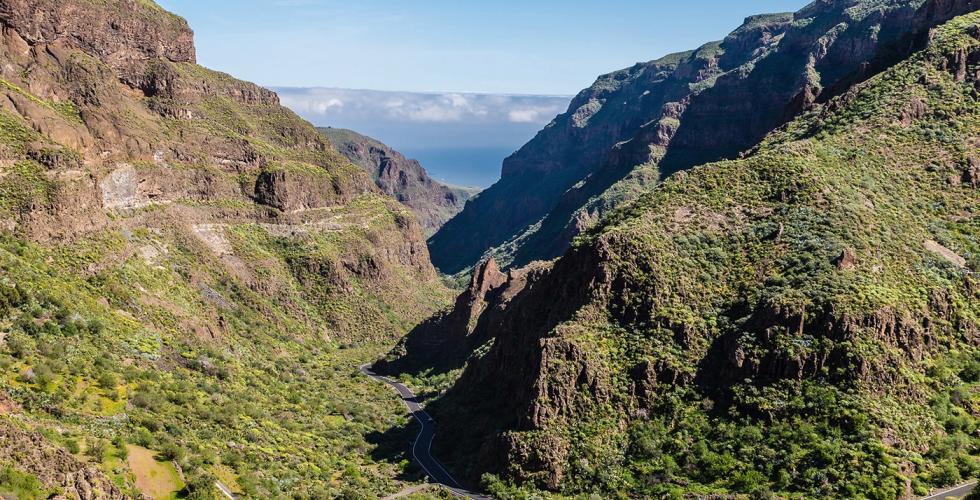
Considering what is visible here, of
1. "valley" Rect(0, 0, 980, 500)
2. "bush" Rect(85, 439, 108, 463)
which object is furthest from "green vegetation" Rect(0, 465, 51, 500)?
"bush" Rect(85, 439, 108, 463)

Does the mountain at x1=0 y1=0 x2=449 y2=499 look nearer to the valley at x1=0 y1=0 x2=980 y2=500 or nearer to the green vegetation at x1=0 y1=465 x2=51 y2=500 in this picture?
the green vegetation at x1=0 y1=465 x2=51 y2=500

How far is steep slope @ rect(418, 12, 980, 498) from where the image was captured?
62.6m

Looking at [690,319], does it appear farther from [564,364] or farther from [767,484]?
[767,484]

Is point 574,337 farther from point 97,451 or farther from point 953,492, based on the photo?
point 97,451

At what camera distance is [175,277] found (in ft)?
355

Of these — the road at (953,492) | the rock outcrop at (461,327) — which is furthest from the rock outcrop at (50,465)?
the rock outcrop at (461,327)

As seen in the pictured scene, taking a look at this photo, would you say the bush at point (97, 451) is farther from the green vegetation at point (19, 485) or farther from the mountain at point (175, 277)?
the green vegetation at point (19, 485)

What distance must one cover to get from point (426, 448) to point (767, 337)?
122 ft

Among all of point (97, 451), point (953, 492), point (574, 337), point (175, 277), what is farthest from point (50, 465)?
point (175, 277)

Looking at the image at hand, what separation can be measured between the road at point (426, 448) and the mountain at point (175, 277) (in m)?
2.75

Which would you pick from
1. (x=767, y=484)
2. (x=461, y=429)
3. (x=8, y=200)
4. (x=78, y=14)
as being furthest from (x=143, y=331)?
(x=78, y=14)

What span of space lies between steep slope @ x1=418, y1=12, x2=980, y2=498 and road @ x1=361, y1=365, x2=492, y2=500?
2035 millimetres

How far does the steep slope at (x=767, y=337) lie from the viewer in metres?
62.6

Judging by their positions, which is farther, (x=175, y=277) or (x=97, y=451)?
(x=175, y=277)
